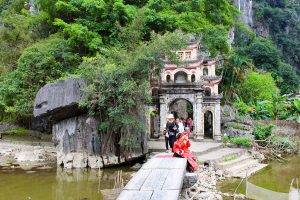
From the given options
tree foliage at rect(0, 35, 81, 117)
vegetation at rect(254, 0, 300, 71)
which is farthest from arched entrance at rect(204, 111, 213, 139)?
vegetation at rect(254, 0, 300, 71)

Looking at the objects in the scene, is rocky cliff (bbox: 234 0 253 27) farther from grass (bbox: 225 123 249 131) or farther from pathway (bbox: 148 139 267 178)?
pathway (bbox: 148 139 267 178)

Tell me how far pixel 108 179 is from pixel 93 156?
7.57 feet

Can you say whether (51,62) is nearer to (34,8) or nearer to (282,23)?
(34,8)

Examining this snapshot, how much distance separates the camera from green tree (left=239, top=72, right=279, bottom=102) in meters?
32.5

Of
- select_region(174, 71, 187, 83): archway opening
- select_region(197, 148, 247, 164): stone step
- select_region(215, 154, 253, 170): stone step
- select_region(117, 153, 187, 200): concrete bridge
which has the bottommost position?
select_region(215, 154, 253, 170): stone step

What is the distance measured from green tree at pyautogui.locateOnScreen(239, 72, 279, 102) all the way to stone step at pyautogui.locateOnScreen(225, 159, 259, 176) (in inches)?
597

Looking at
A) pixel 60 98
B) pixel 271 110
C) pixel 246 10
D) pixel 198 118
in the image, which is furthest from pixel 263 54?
pixel 60 98

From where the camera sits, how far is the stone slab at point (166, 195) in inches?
258

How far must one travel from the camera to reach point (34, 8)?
115 ft

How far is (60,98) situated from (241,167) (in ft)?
29.3

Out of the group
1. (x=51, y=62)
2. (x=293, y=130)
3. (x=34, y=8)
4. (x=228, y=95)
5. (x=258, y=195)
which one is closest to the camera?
(x=258, y=195)

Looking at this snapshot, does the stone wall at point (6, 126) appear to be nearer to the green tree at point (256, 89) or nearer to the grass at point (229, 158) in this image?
the grass at point (229, 158)

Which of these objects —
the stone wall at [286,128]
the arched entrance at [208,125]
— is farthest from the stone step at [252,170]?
the stone wall at [286,128]

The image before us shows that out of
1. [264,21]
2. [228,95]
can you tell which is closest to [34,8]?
[228,95]
